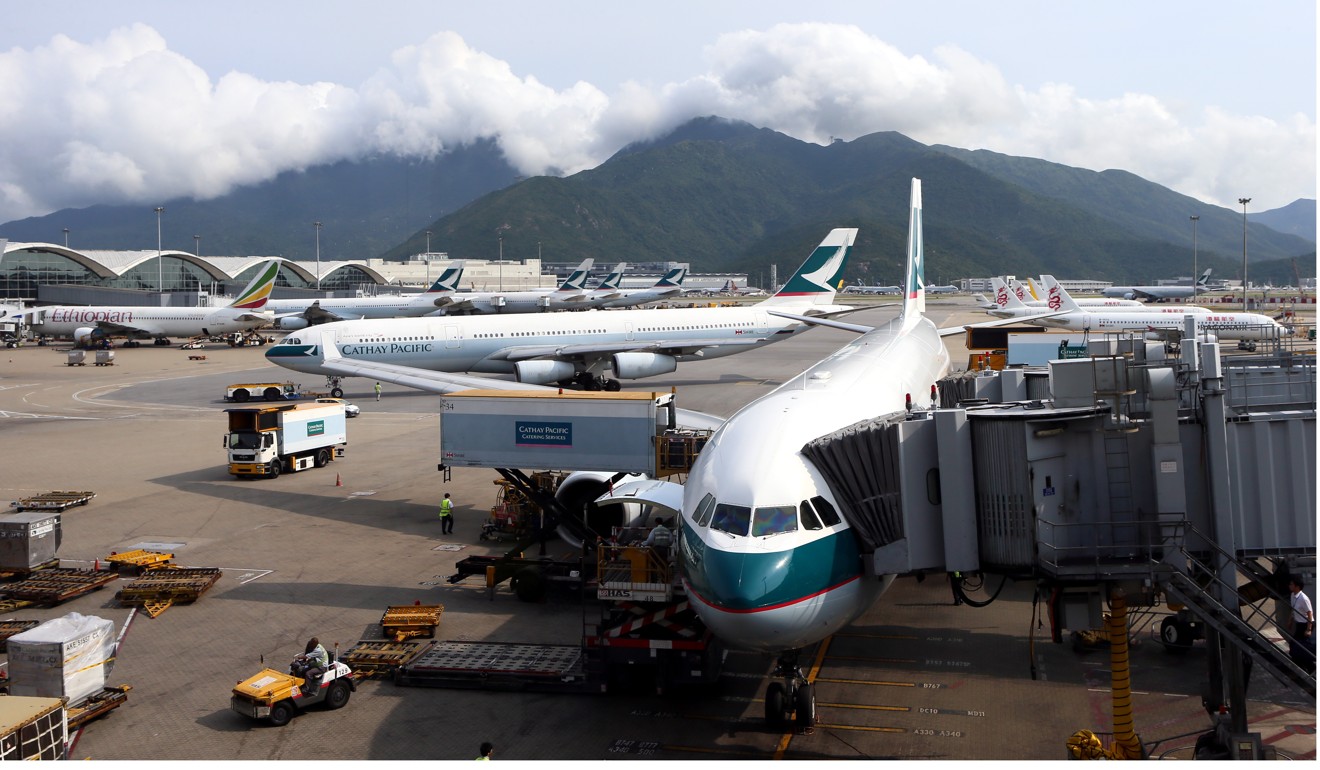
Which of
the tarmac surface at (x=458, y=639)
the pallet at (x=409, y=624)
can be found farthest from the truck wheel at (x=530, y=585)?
the pallet at (x=409, y=624)

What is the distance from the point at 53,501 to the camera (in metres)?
31.9

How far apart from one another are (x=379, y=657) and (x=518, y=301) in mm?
121183

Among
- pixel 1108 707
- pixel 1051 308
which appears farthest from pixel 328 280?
pixel 1108 707

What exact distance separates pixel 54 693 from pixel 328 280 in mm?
169520

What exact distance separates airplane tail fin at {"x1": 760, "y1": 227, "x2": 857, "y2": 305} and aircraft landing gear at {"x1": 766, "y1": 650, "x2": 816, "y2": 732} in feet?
174

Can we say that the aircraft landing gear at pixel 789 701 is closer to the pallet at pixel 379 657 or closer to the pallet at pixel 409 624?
the pallet at pixel 379 657

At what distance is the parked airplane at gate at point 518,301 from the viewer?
409ft

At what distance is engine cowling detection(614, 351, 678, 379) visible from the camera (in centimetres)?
5653

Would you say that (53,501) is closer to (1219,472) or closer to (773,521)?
(773,521)

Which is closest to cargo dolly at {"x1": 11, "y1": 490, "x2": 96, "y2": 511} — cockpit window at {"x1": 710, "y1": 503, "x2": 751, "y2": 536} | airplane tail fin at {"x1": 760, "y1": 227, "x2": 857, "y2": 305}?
cockpit window at {"x1": 710, "y1": 503, "x2": 751, "y2": 536}

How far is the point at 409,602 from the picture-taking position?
23.1m

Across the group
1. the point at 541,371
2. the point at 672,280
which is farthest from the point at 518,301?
the point at 541,371

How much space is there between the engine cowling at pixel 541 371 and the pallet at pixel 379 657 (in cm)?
3421

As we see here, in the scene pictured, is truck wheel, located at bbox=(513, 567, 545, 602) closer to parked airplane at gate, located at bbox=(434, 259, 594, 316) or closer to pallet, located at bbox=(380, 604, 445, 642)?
pallet, located at bbox=(380, 604, 445, 642)
